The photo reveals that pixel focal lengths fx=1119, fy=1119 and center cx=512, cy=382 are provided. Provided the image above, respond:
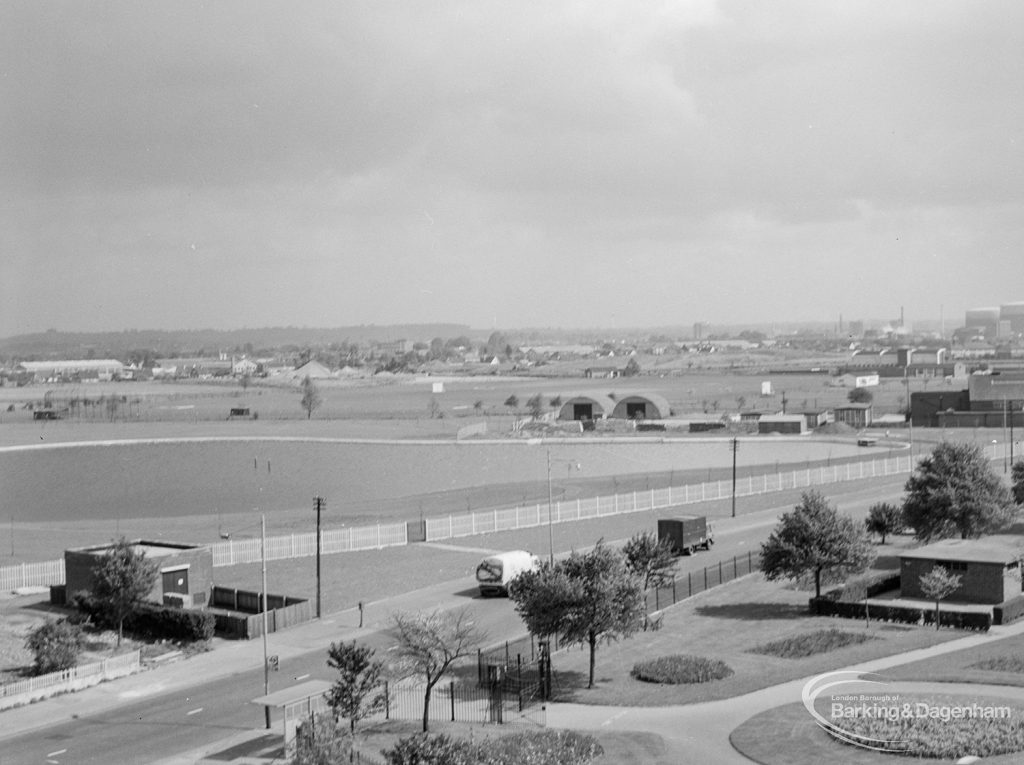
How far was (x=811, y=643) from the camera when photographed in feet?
90.3

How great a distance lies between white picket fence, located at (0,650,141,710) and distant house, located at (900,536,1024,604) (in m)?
21.8

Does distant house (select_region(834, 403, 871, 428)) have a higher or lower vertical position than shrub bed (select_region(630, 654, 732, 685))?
higher

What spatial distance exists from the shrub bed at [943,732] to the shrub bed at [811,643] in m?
5.89

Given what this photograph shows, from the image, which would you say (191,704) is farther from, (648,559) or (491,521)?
(491,521)

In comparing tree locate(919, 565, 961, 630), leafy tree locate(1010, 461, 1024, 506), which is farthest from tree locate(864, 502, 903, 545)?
tree locate(919, 565, 961, 630)

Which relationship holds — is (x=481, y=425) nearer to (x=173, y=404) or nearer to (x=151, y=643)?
(x=173, y=404)

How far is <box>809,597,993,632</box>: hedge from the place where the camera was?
2894 centimetres

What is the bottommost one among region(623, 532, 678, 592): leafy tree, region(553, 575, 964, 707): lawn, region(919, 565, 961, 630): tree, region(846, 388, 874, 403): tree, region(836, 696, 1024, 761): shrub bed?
region(553, 575, 964, 707): lawn

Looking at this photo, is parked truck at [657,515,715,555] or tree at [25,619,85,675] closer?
tree at [25,619,85,675]

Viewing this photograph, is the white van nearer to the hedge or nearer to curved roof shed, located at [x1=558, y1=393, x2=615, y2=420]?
the hedge

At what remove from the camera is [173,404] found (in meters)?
164

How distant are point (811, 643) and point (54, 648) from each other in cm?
1821

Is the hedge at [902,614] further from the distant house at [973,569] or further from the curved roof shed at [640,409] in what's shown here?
the curved roof shed at [640,409]

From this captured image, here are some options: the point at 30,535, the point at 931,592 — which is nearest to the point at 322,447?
the point at 30,535
